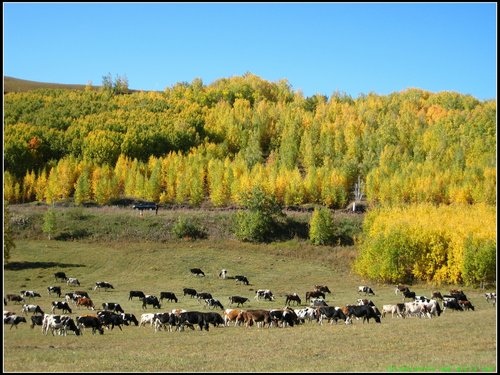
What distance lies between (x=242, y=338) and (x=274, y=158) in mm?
125727

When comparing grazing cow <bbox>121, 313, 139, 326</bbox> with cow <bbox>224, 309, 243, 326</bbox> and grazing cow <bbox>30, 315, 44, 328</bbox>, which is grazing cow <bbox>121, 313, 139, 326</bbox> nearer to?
grazing cow <bbox>30, 315, 44, 328</bbox>

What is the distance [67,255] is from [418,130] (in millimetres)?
110365

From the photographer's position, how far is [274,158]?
159000 millimetres

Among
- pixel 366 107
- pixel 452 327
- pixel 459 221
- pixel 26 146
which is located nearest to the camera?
pixel 452 327

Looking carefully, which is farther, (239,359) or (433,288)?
(433,288)

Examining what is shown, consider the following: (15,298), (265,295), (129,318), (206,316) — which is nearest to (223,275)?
(265,295)

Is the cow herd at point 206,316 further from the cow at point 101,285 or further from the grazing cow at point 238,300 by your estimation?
the cow at point 101,285

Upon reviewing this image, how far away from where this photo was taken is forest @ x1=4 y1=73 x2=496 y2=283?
114 metres

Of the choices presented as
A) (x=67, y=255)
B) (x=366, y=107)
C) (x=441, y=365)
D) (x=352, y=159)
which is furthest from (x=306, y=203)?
(x=441, y=365)

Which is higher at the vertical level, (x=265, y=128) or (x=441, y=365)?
(x=265, y=128)

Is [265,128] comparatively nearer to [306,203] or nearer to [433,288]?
[306,203]

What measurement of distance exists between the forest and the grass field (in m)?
15.9

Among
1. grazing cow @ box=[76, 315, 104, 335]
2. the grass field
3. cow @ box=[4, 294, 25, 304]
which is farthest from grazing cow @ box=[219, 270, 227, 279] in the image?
grazing cow @ box=[76, 315, 104, 335]

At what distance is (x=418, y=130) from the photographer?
557ft
